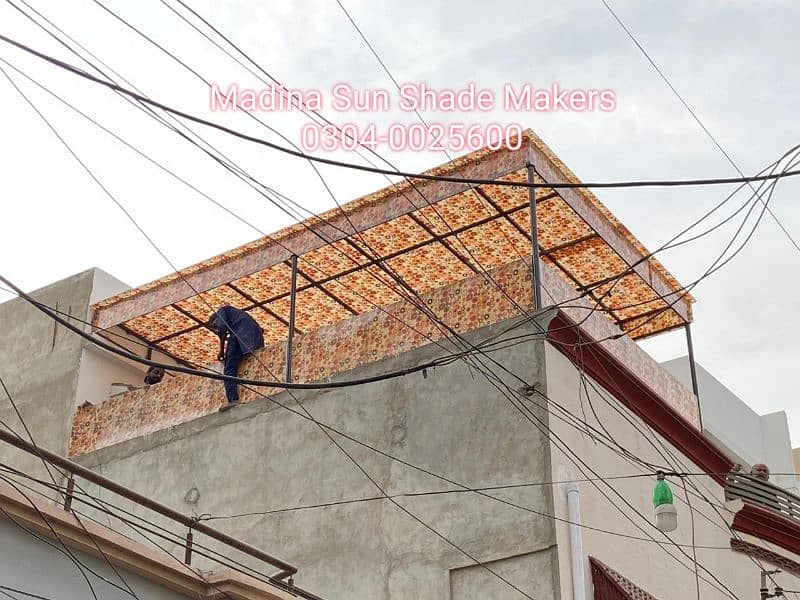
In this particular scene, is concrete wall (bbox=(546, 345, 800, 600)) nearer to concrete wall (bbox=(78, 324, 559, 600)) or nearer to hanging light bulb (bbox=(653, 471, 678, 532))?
A: concrete wall (bbox=(78, 324, 559, 600))

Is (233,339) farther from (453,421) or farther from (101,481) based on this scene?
(101,481)

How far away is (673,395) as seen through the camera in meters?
15.0

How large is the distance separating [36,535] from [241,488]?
5716 millimetres

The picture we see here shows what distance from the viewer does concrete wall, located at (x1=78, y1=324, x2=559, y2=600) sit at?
1205 centimetres

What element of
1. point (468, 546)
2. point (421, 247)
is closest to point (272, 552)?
point (468, 546)

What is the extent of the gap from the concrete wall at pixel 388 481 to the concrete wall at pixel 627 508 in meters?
0.30

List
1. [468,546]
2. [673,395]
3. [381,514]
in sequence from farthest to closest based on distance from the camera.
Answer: [673,395], [381,514], [468,546]

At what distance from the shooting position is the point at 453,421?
13.0m

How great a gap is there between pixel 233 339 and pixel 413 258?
92.5 inches

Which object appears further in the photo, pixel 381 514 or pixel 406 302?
pixel 406 302

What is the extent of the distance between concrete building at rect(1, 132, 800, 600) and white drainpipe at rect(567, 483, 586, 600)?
0.02 m

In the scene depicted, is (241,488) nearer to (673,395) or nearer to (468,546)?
(468,546)

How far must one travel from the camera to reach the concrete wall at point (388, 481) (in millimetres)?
12055

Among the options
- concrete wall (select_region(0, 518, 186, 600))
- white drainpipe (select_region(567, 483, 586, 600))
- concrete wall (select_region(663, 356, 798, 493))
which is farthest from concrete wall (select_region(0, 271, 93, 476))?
concrete wall (select_region(663, 356, 798, 493))
